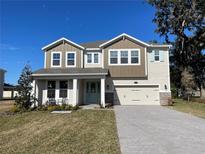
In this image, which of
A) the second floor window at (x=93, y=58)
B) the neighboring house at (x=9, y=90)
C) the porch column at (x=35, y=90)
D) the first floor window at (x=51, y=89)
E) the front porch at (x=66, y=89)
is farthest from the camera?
the neighboring house at (x=9, y=90)

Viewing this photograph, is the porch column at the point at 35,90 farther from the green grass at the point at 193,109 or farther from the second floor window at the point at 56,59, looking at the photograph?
the green grass at the point at 193,109

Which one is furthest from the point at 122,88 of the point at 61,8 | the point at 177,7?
the point at 177,7

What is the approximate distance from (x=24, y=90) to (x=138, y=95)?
35.9ft

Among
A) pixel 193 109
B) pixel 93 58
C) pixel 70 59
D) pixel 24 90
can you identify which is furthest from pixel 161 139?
pixel 70 59

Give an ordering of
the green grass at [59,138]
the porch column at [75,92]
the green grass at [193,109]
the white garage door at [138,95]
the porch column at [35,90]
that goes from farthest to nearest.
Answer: the white garage door at [138,95] < the porch column at [35,90] < the porch column at [75,92] < the green grass at [193,109] < the green grass at [59,138]

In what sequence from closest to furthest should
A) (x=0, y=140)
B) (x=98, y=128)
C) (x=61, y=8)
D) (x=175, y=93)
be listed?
(x=0, y=140), (x=98, y=128), (x=61, y=8), (x=175, y=93)

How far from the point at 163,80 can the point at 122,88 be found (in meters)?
4.25

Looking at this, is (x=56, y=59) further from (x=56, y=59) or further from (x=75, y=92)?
(x=75, y=92)

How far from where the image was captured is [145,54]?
19484mm

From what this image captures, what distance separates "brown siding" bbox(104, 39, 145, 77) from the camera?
1939 cm

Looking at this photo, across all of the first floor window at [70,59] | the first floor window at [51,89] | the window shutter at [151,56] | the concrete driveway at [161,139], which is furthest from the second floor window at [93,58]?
the concrete driveway at [161,139]

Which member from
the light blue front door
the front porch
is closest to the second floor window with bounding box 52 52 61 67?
the front porch

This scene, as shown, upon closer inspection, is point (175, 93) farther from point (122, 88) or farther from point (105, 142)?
point (105, 142)

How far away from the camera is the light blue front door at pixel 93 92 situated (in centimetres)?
1998
